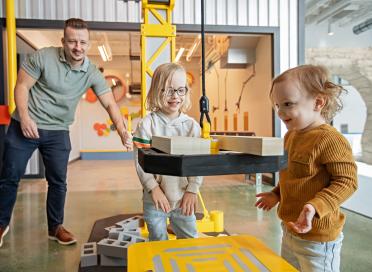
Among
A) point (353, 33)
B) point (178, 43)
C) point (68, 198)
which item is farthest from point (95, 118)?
point (353, 33)

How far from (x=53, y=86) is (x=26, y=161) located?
49 cm

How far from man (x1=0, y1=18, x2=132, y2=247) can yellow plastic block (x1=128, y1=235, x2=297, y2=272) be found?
1.03m

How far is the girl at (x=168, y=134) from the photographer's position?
1.21m

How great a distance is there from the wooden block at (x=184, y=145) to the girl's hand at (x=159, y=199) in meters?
0.54

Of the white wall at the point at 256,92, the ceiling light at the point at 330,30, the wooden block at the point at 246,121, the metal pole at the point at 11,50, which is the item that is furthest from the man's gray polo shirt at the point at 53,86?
the ceiling light at the point at 330,30

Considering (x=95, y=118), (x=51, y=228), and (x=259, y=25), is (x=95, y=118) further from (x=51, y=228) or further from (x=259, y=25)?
(x=51, y=228)

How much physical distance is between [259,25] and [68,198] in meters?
2.94

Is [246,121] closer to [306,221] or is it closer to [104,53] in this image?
[104,53]

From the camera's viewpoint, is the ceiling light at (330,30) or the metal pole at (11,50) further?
the ceiling light at (330,30)

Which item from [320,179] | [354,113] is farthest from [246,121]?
[320,179]

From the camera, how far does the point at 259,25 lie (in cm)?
405

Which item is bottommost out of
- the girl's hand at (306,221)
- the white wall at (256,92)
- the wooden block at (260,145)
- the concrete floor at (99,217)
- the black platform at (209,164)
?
the concrete floor at (99,217)

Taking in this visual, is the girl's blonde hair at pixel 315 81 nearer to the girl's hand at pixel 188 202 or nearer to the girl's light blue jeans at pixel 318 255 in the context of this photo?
the girl's light blue jeans at pixel 318 255

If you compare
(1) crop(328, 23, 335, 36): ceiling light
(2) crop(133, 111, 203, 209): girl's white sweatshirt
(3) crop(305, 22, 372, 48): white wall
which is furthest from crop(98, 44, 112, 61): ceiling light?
(2) crop(133, 111, 203, 209): girl's white sweatshirt
